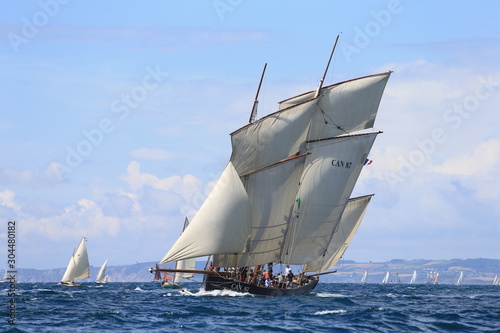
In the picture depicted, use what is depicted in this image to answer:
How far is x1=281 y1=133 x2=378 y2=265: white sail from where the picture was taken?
74.5m

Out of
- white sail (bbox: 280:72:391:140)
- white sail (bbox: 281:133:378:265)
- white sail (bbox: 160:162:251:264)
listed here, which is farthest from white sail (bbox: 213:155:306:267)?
white sail (bbox: 280:72:391:140)

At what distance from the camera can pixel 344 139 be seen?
77.1 meters

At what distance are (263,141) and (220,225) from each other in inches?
430

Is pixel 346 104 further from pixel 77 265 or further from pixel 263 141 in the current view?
pixel 77 265

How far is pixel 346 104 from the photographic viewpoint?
7762cm

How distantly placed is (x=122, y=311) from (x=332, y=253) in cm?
4049

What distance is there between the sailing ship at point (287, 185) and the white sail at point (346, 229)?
399 inches

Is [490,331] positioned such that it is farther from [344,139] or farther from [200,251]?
[344,139]

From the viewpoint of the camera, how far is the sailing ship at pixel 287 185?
6662cm

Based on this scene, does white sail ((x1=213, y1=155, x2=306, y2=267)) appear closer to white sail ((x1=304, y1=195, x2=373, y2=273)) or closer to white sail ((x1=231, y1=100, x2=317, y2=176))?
white sail ((x1=231, y1=100, x2=317, y2=176))

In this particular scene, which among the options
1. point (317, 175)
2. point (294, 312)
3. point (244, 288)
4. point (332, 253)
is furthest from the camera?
point (332, 253)

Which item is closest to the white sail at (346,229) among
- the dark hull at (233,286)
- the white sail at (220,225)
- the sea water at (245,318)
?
the dark hull at (233,286)

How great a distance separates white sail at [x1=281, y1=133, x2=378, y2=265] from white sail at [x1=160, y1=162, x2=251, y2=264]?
784 centimetres

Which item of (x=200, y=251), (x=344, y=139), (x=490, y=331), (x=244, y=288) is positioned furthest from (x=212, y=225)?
→ (x=490, y=331)
